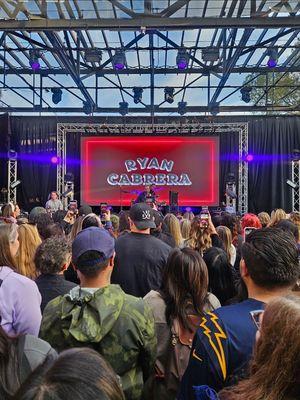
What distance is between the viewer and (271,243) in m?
1.59

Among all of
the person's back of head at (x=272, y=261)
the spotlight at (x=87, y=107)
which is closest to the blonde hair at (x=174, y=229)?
the person's back of head at (x=272, y=261)

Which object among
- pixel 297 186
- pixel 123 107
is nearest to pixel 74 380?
pixel 297 186

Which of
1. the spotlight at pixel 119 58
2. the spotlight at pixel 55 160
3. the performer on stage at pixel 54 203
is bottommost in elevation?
the performer on stage at pixel 54 203

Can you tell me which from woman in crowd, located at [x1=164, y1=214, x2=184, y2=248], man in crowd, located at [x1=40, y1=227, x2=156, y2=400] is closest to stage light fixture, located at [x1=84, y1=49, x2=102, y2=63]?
woman in crowd, located at [x1=164, y1=214, x2=184, y2=248]

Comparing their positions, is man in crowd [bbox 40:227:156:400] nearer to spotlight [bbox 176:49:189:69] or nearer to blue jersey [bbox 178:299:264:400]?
blue jersey [bbox 178:299:264:400]

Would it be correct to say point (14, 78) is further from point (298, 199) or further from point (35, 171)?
point (298, 199)

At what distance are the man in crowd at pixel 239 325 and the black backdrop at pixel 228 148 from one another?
12123 millimetres

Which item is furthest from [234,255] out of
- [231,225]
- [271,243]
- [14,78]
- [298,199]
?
[14,78]

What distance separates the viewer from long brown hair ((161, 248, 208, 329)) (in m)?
2.07

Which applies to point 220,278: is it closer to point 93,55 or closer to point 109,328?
point 109,328

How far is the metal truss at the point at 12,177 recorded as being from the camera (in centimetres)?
1328

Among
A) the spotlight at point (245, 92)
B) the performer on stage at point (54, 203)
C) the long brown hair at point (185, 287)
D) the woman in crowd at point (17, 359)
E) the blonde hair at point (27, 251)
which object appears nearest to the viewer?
the woman in crowd at point (17, 359)

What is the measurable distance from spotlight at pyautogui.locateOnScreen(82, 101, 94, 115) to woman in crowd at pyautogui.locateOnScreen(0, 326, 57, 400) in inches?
564

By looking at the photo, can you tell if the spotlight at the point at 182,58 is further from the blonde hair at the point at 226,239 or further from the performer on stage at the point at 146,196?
the blonde hair at the point at 226,239
